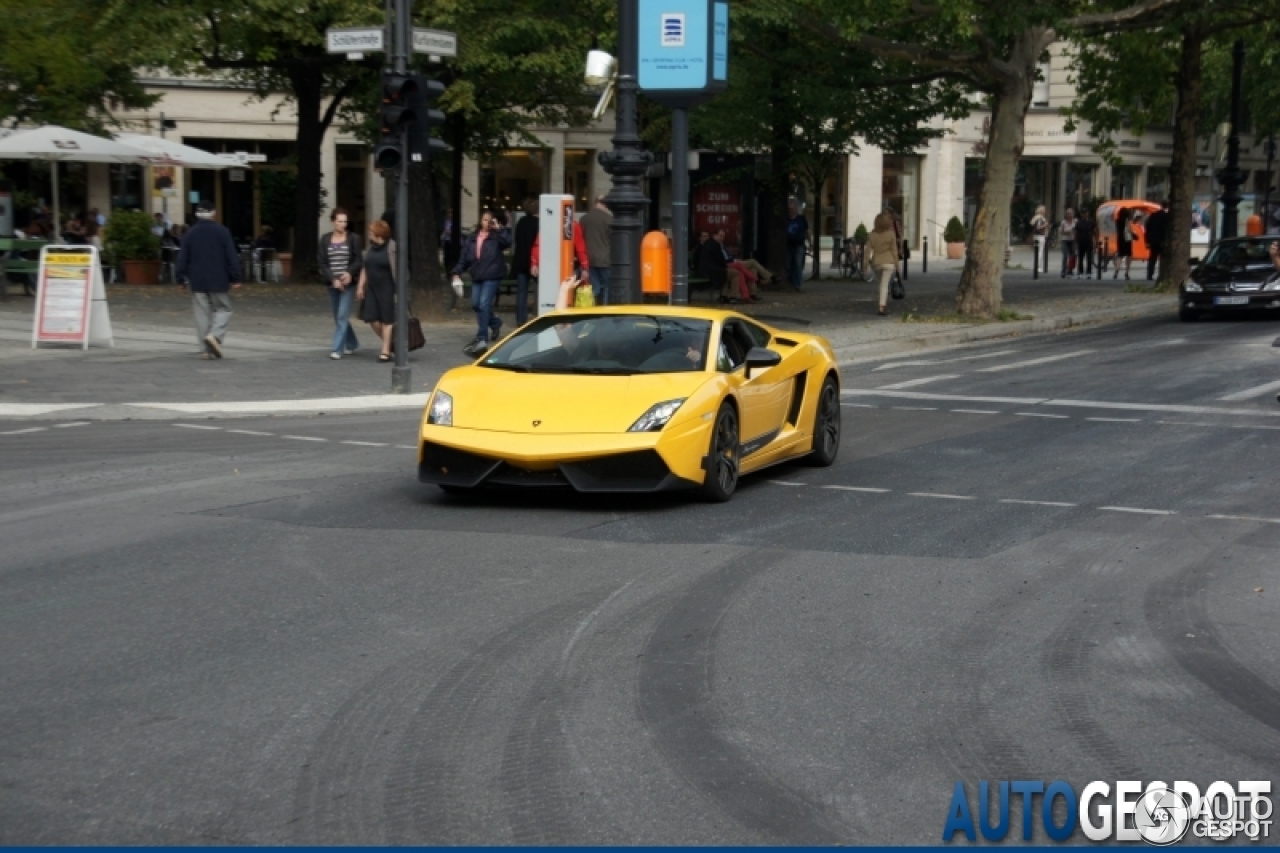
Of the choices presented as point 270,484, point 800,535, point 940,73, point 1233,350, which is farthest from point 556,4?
point 800,535

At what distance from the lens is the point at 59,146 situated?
1185 inches

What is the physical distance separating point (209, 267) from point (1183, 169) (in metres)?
24.7

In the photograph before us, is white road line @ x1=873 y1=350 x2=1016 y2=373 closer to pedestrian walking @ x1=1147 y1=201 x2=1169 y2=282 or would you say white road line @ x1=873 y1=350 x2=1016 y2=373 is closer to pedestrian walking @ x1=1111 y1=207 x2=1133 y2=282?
pedestrian walking @ x1=1147 y1=201 x2=1169 y2=282

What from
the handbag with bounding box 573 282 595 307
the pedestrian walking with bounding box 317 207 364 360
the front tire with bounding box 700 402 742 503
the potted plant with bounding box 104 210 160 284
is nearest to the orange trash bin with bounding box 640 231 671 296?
the handbag with bounding box 573 282 595 307

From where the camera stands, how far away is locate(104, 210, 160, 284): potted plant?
34469mm

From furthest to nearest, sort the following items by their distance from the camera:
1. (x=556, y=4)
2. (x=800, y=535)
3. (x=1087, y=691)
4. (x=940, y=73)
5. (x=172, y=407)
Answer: (x=940, y=73) → (x=556, y=4) → (x=172, y=407) → (x=800, y=535) → (x=1087, y=691)

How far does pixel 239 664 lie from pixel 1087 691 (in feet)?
11.2

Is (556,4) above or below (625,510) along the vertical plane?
above

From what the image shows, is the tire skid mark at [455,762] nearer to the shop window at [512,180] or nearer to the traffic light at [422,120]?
the traffic light at [422,120]

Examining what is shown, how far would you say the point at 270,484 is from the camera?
12.0 metres

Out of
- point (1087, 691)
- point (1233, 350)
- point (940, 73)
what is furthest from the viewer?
point (940, 73)

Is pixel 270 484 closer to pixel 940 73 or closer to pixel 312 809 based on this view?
pixel 312 809

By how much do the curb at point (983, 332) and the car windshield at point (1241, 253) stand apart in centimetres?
195

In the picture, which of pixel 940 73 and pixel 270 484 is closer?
pixel 270 484
